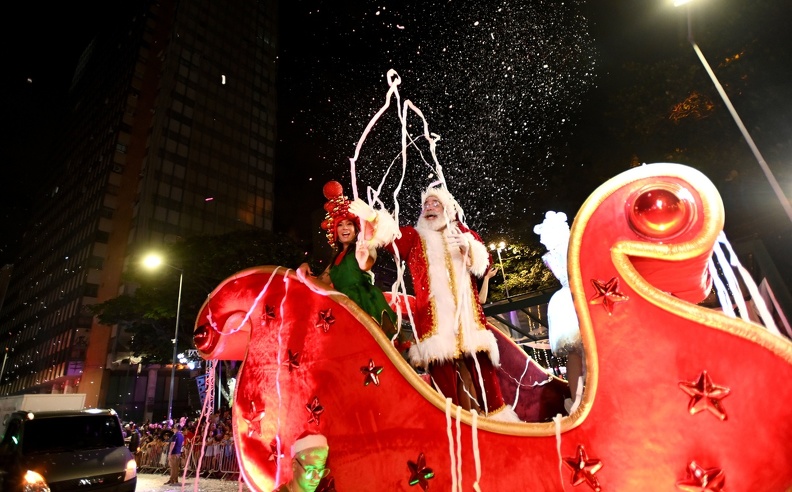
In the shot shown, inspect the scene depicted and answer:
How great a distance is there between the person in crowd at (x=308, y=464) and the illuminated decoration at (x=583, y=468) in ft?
3.38

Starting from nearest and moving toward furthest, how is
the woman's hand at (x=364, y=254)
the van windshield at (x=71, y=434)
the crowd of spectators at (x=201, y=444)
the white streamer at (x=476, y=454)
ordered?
the white streamer at (x=476, y=454) → the woman's hand at (x=364, y=254) → the van windshield at (x=71, y=434) → the crowd of spectators at (x=201, y=444)

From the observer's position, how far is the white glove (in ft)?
7.39

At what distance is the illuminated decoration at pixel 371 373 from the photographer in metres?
1.92

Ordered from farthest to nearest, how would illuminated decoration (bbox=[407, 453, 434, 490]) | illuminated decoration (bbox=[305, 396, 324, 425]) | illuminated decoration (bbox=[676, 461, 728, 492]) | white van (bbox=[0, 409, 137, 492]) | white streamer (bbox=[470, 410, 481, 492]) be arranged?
white van (bbox=[0, 409, 137, 492]) < illuminated decoration (bbox=[305, 396, 324, 425]) < illuminated decoration (bbox=[407, 453, 434, 490]) < white streamer (bbox=[470, 410, 481, 492]) < illuminated decoration (bbox=[676, 461, 728, 492])

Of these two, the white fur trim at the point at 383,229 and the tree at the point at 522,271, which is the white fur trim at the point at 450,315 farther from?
the tree at the point at 522,271

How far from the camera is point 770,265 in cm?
669

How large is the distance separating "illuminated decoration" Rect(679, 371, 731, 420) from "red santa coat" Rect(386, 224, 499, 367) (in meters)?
1.02

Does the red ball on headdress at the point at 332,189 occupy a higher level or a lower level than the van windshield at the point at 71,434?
higher

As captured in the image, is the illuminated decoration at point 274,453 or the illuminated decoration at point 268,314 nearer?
the illuminated decoration at point 274,453

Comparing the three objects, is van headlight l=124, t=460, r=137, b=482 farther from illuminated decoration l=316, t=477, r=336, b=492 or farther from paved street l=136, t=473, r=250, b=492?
illuminated decoration l=316, t=477, r=336, b=492

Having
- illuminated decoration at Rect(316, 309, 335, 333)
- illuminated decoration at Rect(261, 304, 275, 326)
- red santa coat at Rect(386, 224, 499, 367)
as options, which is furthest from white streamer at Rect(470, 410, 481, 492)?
illuminated decoration at Rect(261, 304, 275, 326)

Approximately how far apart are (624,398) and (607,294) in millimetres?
355

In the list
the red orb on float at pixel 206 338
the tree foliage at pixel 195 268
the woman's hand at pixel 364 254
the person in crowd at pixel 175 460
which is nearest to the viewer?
the woman's hand at pixel 364 254

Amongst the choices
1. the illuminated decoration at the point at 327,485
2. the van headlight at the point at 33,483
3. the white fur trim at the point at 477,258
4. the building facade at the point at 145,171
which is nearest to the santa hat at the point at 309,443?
the illuminated decoration at the point at 327,485
